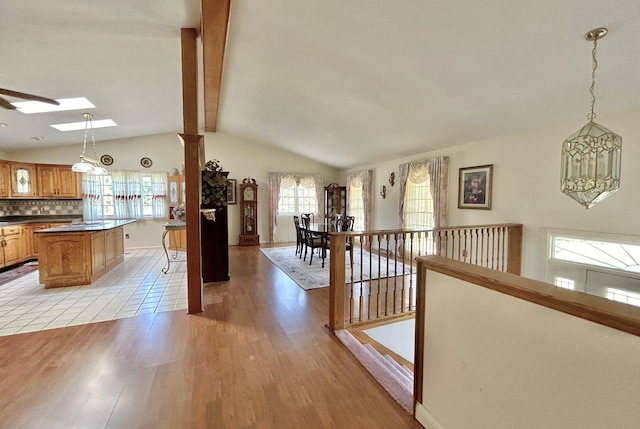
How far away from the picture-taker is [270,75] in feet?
12.3

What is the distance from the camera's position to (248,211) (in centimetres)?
750

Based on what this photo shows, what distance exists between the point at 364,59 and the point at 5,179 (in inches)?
276

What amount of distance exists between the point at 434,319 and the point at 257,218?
6640 millimetres

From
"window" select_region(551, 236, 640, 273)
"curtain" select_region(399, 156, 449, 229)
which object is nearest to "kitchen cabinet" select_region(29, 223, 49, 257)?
"curtain" select_region(399, 156, 449, 229)

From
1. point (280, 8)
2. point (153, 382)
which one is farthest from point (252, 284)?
point (280, 8)

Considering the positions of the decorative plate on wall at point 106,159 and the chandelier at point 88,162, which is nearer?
the chandelier at point 88,162

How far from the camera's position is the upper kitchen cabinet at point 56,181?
565cm

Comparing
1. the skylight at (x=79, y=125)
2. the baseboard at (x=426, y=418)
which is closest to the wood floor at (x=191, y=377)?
the baseboard at (x=426, y=418)

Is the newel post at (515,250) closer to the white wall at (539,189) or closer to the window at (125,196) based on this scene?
the white wall at (539,189)

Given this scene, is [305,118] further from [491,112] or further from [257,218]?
[257,218]

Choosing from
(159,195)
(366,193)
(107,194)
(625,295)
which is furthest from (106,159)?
(625,295)

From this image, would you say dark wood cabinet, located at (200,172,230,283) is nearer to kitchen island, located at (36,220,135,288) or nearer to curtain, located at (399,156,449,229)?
kitchen island, located at (36,220,135,288)

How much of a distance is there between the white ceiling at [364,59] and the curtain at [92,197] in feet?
5.51

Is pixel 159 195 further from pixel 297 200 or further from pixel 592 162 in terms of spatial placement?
pixel 592 162
